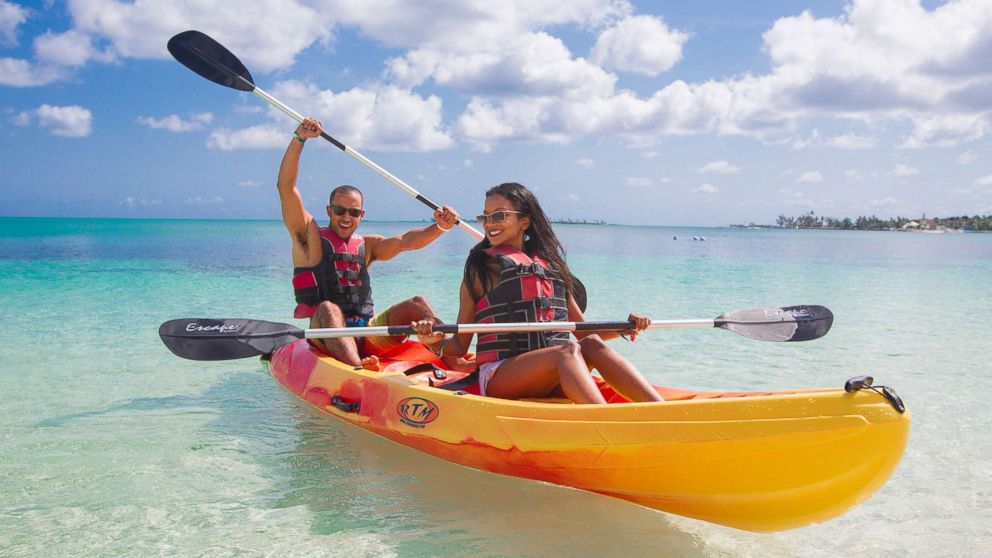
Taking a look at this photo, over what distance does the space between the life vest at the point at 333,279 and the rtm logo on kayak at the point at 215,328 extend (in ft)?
2.98

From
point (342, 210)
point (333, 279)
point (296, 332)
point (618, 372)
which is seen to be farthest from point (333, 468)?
point (342, 210)

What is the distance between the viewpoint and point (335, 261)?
541cm

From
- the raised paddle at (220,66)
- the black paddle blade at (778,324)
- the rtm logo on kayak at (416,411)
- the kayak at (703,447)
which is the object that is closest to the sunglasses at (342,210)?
the raised paddle at (220,66)

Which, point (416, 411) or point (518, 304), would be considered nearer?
point (518, 304)

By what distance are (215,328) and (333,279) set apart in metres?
1.13

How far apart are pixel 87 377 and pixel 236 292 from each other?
686cm

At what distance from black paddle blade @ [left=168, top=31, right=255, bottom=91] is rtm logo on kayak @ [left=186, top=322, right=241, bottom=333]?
8.39 ft

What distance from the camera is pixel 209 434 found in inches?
189

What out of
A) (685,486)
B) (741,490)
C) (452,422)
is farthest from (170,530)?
(741,490)

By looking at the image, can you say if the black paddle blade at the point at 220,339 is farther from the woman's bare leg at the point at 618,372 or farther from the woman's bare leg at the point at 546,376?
the woman's bare leg at the point at 618,372

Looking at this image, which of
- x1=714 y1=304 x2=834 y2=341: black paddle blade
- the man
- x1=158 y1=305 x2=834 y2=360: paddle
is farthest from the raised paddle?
x1=714 y1=304 x2=834 y2=341: black paddle blade

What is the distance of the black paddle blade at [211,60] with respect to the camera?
19.6ft

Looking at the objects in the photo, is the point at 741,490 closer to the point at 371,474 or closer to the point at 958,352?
the point at 371,474

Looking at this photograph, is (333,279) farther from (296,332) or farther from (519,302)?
(519,302)
